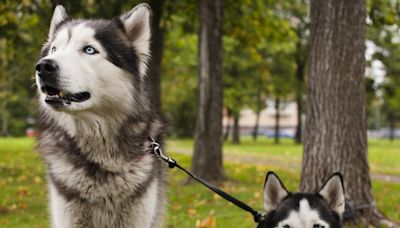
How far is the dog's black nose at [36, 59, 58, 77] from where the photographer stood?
11.2ft

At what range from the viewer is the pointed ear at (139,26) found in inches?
156

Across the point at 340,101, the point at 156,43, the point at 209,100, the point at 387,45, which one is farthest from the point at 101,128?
the point at 387,45

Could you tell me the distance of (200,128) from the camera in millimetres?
12180

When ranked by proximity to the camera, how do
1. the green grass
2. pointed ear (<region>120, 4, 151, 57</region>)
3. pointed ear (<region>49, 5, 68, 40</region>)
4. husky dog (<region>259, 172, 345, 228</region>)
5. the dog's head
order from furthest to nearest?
the green grass
husky dog (<region>259, 172, 345, 228</region>)
pointed ear (<region>49, 5, 68, 40</region>)
pointed ear (<region>120, 4, 151, 57</region>)
the dog's head

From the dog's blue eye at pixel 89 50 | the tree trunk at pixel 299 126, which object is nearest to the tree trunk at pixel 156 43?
the dog's blue eye at pixel 89 50

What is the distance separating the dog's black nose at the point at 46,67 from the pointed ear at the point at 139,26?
78 cm

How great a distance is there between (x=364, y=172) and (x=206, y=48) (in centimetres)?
607

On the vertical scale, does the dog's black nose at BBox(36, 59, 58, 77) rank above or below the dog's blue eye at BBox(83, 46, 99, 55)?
below

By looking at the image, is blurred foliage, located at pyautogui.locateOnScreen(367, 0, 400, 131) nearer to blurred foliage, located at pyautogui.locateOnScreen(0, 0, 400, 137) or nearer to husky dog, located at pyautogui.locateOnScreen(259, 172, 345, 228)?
blurred foliage, located at pyautogui.locateOnScreen(0, 0, 400, 137)

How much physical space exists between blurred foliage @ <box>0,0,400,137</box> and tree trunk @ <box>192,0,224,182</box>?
5.29ft

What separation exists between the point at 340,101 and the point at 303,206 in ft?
9.00

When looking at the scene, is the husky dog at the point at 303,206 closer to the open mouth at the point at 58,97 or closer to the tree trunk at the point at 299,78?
the open mouth at the point at 58,97

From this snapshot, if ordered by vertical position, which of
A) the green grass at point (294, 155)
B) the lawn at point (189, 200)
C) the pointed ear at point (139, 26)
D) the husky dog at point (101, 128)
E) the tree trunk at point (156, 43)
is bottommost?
the green grass at point (294, 155)

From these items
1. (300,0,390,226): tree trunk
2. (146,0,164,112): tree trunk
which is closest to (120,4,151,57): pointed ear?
(300,0,390,226): tree trunk
